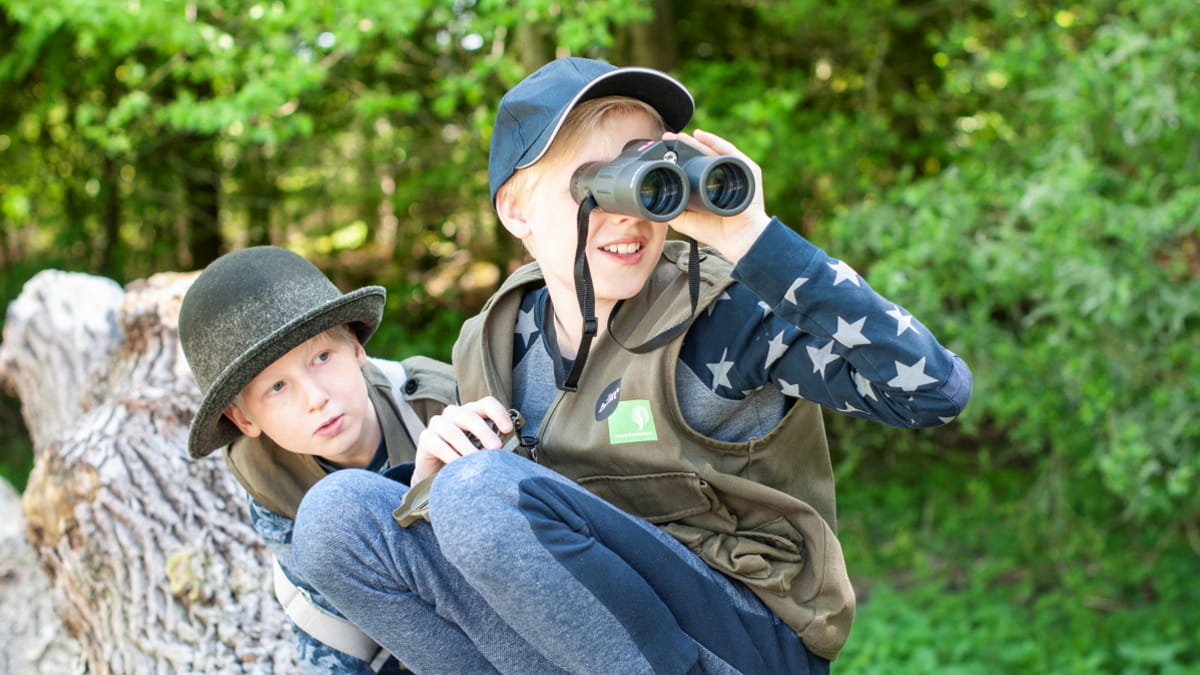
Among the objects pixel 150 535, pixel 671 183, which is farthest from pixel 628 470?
pixel 150 535

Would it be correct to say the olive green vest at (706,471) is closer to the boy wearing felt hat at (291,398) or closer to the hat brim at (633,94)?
the hat brim at (633,94)

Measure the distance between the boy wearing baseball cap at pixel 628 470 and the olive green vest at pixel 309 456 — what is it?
0.39 metres

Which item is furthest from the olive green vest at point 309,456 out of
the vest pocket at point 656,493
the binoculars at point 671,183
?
the binoculars at point 671,183

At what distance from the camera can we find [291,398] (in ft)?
6.59

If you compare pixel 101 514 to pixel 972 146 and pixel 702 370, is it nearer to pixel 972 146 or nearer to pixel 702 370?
pixel 702 370

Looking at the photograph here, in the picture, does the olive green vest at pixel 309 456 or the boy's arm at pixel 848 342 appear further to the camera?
the olive green vest at pixel 309 456

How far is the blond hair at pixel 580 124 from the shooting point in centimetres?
171

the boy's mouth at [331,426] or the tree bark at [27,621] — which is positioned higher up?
the boy's mouth at [331,426]

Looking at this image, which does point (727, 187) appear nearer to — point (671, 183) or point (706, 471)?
point (671, 183)

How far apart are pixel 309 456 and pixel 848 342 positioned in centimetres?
116

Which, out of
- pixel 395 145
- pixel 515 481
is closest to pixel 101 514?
pixel 515 481

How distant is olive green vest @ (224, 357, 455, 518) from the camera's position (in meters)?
2.09

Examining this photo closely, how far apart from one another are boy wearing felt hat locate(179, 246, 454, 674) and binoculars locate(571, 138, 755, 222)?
696mm

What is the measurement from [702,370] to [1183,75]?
262cm
